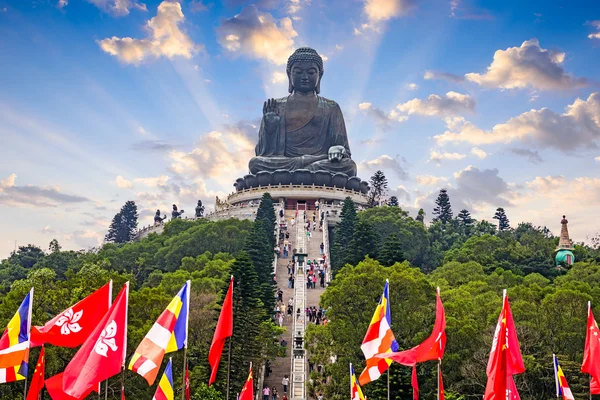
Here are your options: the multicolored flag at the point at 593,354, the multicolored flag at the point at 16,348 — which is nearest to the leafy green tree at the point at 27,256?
the multicolored flag at the point at 16,348

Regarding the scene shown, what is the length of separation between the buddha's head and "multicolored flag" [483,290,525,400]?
164ft

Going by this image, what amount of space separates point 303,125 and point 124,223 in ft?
67.2

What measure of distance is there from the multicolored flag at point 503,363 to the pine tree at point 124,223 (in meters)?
59.0

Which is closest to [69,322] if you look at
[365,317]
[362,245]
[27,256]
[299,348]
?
[365,317]

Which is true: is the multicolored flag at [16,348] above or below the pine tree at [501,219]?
below

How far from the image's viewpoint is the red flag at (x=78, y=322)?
48.9ft

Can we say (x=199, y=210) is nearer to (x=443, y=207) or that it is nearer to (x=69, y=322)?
(x=443, y=207)

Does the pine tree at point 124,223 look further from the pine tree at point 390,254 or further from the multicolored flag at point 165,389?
the multicolored flag at point 165,389

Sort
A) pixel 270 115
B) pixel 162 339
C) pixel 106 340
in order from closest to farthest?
1. pixel 106 340
2. pixel 162 339
3. pixel 270 115

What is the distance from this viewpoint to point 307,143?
62125 millimetres

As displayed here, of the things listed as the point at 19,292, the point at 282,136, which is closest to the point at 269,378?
the point at 19,292

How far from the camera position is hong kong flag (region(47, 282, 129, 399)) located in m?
13.1

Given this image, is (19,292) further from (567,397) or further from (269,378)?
(567,397)

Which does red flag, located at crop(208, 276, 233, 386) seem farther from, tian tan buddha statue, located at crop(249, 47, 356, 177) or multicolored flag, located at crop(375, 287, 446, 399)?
tian tan buddha statue, located at crop(249, 47, 356, 177)
